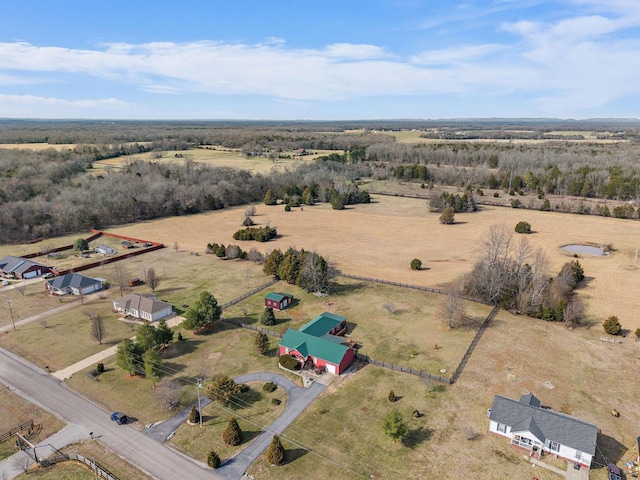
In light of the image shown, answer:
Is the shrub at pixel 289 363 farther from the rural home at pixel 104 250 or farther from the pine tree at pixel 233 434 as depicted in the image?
the rural home at pixel 104 250

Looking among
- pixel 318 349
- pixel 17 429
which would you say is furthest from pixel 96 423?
pixel 318 349

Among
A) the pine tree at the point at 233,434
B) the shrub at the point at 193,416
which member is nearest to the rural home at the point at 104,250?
the shrub at the point at 193,416

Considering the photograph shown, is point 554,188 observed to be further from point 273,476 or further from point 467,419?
point 273,476

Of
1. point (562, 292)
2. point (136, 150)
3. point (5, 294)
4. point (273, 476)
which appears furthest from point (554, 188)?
point (136, 150)

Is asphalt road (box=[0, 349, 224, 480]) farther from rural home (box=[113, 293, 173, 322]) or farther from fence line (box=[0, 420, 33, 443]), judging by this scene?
rural home (box=[113, 293, 173, 322])

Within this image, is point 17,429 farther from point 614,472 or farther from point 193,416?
point 614,472

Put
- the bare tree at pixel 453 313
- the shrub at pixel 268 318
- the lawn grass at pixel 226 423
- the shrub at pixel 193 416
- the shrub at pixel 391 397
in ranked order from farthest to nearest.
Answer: the shrub at pixel 268 318 < the bare tree at pixel 453 313 < the shrub at pixel 391 397 < the shrub at pixel 193 416 < the lawn grass at pixel 226 423
